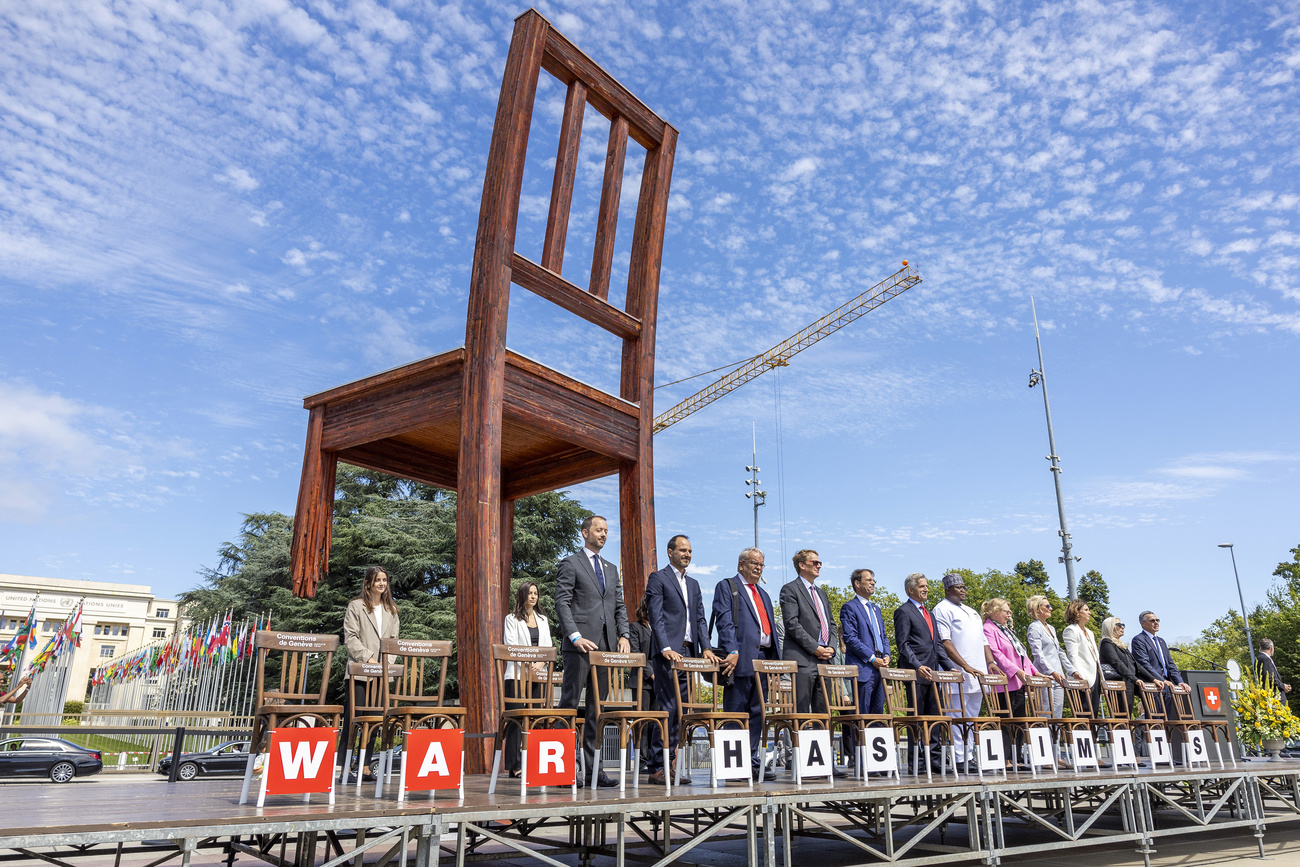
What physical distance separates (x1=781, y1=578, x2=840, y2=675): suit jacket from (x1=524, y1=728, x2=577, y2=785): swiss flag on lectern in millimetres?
2734

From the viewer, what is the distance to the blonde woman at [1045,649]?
8.77 meters

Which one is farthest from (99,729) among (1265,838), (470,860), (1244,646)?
(1244,646)

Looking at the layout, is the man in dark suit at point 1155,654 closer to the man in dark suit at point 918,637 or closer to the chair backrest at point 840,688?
the man in dark suit at point 918,637

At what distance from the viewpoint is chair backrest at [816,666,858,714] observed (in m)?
6.77

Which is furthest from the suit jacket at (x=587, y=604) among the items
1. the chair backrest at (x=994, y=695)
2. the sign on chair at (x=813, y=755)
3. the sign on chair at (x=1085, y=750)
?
the sign on chair at (x=1085, y=750)

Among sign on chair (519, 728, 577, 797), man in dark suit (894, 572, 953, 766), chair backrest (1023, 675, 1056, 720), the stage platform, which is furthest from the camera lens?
chair backrest (1023, 675, 1056, 720)

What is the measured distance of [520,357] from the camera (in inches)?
368

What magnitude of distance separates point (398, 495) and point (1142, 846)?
30662 millimetres

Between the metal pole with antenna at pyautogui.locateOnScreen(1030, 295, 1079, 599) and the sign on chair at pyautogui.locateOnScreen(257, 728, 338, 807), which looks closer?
the sign on chair at pyautogui.locateOnScreen(257, 728, 338, 807)

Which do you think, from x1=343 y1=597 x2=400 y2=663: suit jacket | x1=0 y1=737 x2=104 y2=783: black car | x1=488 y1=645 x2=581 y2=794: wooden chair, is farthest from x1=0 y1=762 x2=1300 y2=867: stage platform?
x1=0 y1=737 x2=104 y2=783: black car

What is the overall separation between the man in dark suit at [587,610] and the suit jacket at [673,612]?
0.29m

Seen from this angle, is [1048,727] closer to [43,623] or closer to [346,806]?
[346,806]

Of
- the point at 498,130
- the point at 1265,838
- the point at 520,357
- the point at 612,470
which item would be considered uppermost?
the point at 498,130

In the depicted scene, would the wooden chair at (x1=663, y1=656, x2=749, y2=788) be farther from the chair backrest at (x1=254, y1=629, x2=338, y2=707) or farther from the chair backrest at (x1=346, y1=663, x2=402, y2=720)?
the chair backrest at (x1=254, y1=629, x2=338, y2=707)
